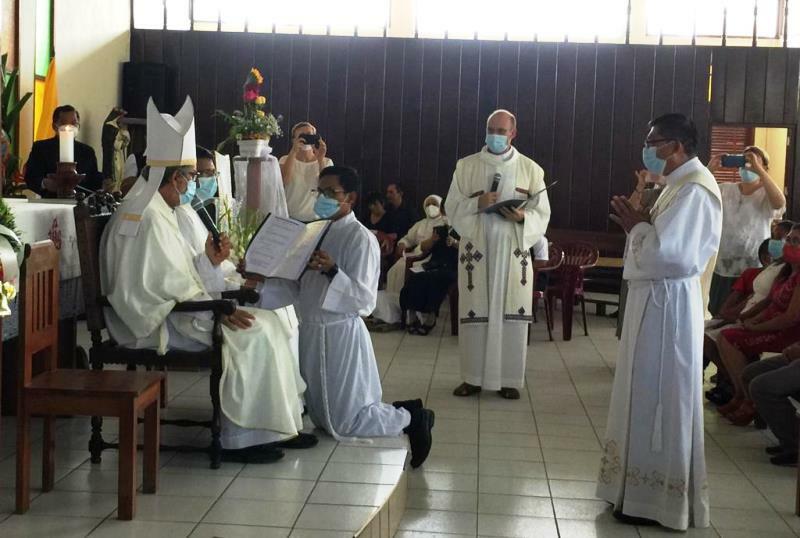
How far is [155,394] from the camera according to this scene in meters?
3.77

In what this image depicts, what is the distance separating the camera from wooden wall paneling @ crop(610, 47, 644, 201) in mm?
11617

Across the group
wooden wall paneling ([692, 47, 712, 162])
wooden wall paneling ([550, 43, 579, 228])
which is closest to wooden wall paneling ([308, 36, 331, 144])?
wooden wall paneling ([550, 43, 579, 228])

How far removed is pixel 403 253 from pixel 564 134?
2.90m

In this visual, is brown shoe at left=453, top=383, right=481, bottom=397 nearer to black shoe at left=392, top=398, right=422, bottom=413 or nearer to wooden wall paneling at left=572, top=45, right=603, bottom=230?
black shoe at left=392, top=398, right=422, bottom=413

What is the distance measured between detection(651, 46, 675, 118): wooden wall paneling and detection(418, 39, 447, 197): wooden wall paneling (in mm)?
2357

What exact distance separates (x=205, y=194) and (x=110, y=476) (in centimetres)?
175

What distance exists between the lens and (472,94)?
11.7 meters

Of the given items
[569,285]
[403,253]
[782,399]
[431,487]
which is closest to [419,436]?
[431,487]

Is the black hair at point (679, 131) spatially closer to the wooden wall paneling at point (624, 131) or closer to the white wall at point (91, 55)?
the white wall at point (91, 55)

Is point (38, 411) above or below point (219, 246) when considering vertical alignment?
below

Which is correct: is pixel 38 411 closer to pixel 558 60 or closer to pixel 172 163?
pixel 172 163

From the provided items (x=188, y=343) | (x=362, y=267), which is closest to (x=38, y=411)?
(x=188, y=343)

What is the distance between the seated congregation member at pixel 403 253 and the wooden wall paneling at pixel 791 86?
403 centimetres

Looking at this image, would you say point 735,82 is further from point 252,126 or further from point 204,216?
point 204,216
